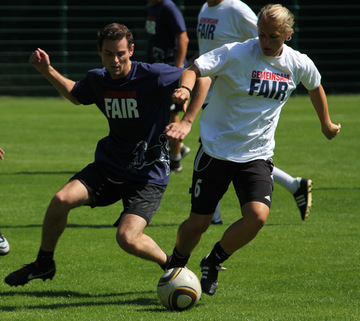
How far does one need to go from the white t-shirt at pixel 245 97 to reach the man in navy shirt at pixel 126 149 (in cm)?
46

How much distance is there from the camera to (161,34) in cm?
1176

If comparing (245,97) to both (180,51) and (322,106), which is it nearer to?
(322,106)

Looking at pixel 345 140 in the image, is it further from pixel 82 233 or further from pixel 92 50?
pixel 92 50

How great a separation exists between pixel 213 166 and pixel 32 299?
1.54 m

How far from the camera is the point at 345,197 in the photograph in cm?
925

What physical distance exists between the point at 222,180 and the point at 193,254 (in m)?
1.56

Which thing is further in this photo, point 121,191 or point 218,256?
point 121,191

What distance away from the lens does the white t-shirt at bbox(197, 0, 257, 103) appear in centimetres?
778

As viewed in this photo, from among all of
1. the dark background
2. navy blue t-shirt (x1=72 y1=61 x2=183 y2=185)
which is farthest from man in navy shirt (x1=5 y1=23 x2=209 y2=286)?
the dark background

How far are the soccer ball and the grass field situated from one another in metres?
0.06

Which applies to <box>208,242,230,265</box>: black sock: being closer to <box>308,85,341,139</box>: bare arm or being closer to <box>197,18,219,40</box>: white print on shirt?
<box>308,85,341,139</box>: bare arm

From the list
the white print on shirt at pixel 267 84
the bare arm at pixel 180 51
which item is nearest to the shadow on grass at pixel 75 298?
the white print on shirt at pixel 267 84

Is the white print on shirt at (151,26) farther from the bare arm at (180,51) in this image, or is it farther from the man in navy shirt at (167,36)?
the bare arm at (180,51)

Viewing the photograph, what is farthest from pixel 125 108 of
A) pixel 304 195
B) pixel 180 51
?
pixel 180 51
